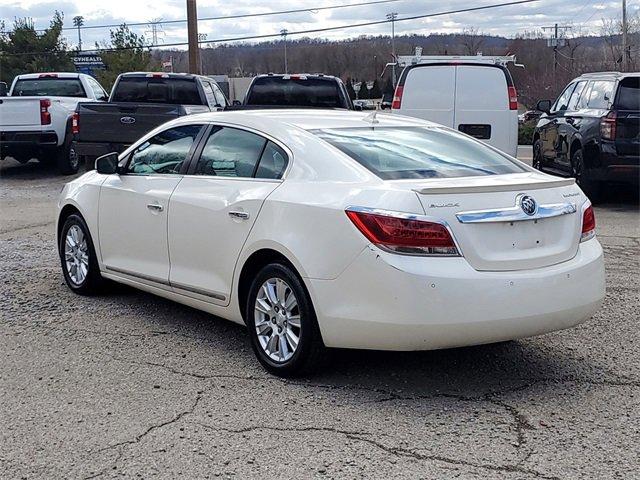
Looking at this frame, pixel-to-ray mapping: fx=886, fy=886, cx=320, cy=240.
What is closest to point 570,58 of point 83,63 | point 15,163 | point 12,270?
point 83,63

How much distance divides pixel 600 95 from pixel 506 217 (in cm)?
833

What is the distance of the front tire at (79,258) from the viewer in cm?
696

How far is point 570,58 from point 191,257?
62495 millimetres

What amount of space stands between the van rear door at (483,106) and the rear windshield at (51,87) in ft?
30.9

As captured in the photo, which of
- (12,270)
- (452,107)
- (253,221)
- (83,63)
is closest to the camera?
(253,221)

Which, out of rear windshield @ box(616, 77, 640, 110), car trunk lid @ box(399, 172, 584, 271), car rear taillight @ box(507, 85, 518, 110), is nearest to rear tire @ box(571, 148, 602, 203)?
rear windshield @ box(616, 77, 640, 110)

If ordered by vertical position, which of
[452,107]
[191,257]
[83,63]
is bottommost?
[191,257]

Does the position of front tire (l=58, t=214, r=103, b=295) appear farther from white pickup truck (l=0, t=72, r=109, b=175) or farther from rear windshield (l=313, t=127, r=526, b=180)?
white pickup truck (l=0, t=72, r=109, b=175)

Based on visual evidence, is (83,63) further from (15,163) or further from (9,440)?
→ (9,440)

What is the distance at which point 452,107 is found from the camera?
12797 millimetres

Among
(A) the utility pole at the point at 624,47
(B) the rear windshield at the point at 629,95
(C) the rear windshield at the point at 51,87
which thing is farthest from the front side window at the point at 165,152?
(A) the utility pole at the point at 624,47

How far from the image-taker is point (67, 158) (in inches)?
674

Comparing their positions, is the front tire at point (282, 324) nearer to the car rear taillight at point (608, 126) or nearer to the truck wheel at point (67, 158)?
the car rear taillight at point (608, 126)

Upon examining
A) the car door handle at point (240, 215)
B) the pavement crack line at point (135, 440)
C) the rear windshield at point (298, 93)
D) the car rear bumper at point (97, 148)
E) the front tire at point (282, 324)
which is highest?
the rear windshield at point (298, 93)
